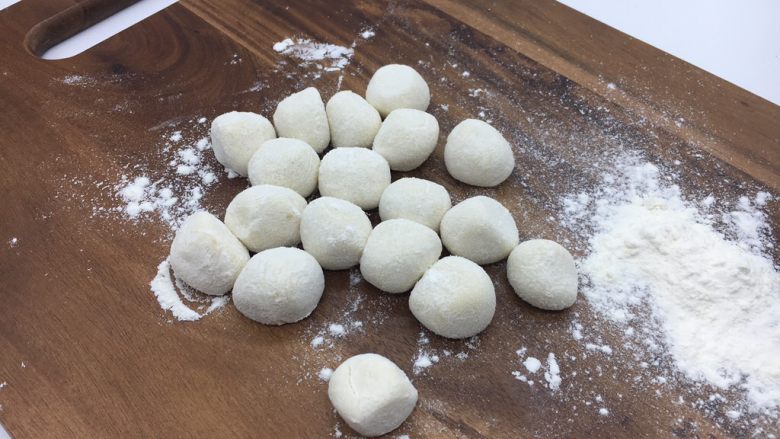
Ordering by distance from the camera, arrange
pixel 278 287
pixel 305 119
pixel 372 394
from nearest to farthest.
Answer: pixel 372 394, pixel 278 287, pixel 305 119

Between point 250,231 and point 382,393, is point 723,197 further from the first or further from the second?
point 250,231


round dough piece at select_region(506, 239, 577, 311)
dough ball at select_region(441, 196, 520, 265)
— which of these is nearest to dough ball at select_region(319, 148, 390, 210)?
dough ball at select_region(441, 196, 520, 265)

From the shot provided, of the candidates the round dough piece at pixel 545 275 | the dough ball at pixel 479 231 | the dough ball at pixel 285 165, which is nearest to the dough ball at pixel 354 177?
the dough ball at pixel 285 165

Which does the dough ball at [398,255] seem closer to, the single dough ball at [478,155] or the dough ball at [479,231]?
the dough ball at [479,231]

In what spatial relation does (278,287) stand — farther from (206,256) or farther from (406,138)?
(406,138)

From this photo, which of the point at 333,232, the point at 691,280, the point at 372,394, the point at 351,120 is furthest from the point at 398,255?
the point at 691,280

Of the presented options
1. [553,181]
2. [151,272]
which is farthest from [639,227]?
[151,272]
